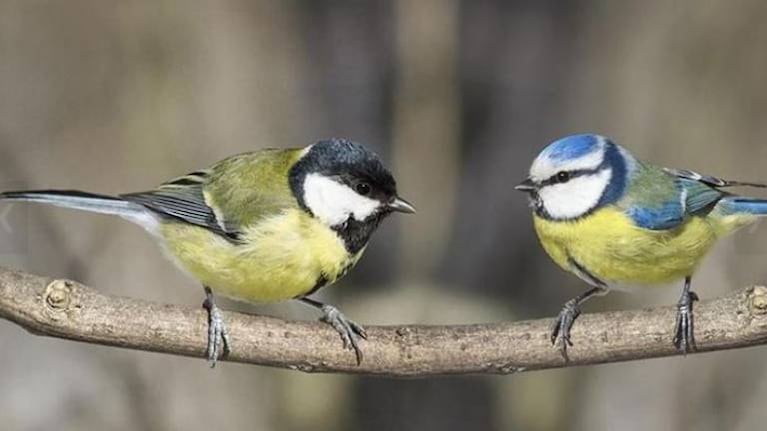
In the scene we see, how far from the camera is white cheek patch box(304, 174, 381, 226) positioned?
904mm

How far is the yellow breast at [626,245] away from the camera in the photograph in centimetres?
99

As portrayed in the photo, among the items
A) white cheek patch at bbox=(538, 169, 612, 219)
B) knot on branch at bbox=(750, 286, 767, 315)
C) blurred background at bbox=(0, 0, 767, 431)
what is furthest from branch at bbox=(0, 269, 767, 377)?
blurred background at bbox=(0, 0, 767, 431)

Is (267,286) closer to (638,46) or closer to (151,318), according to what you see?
(151,318)

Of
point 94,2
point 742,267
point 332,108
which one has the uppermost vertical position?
point 94,2

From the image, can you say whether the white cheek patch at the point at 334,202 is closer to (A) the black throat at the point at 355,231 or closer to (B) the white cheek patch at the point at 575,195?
(A) the black throat at the point at 355,231

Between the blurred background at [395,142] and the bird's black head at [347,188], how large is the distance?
423 mm

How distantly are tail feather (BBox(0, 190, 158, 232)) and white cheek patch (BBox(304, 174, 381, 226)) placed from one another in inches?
6.4

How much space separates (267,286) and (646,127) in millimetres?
745

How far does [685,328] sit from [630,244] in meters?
0.11

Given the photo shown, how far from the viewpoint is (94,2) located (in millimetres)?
1673

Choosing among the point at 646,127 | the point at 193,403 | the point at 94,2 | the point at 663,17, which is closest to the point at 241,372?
the point at 193,403

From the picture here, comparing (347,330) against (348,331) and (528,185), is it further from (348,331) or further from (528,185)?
(528,185)

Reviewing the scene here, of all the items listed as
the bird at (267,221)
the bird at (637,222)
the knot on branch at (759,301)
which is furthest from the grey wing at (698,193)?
the bird at (267,221)

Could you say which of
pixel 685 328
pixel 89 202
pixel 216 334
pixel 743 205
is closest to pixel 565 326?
pixel 685 328
